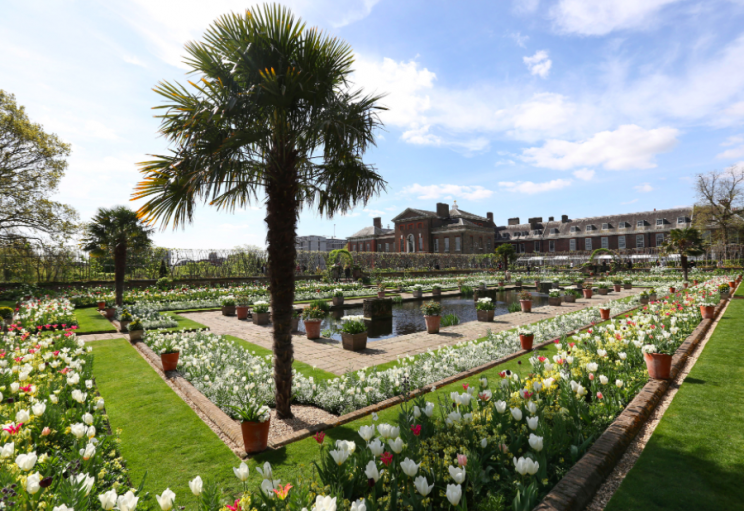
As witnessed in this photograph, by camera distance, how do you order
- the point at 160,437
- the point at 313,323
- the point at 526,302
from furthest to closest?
the point at 526,302
the point at 313,323
the point at 160,437

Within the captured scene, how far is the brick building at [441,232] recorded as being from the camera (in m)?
55.2

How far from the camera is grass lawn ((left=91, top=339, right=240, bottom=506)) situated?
10.9 feet

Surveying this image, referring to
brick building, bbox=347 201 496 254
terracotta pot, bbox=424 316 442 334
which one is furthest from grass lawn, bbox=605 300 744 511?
brick building, bbox=347 201 496 254

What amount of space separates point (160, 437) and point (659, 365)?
6.96 metres

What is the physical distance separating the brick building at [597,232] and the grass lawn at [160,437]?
57292 mm

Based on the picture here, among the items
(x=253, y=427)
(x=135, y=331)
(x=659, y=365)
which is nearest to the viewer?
(x=253, y=427)

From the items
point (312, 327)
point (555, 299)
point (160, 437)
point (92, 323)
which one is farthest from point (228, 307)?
point (555, 299)

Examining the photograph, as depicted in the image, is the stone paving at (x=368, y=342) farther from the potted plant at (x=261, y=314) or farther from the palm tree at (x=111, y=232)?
the palm tree at (x=111, y=232)

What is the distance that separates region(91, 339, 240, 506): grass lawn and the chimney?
55570 mm

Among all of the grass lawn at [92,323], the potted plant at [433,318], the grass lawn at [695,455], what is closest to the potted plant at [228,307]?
the grass lawn at [92,323]

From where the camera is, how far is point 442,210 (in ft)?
196

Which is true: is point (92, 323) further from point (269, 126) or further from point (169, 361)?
point (269, 126)

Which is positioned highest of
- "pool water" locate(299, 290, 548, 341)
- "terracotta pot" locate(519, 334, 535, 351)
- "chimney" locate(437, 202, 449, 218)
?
"chimney" locate(437, 202, 449, 218)

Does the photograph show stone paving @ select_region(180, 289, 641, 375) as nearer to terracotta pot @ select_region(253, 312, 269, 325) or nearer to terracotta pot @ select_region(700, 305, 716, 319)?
terracotta pot @ select_region(253, 312, 269, 325)
